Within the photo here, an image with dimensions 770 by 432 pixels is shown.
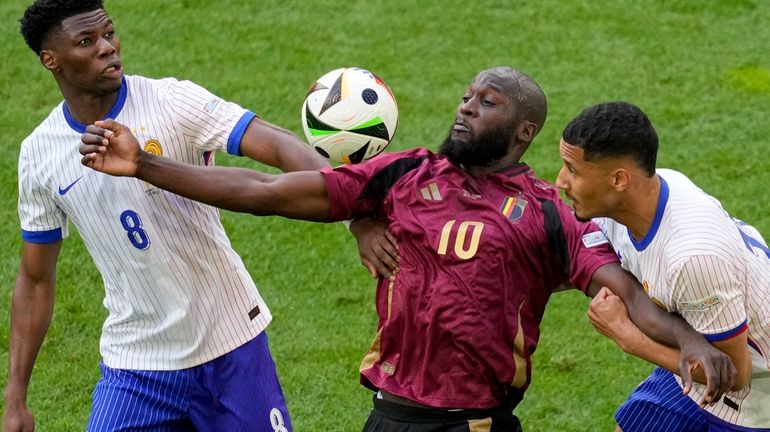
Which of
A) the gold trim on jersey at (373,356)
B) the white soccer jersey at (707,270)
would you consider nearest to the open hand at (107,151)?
the gold trim on jersey at (373,356)

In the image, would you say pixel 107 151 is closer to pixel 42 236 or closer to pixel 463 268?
pixel 42 236

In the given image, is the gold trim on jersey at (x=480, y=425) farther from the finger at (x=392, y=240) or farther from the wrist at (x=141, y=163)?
the wrist at (x=141, y=163)

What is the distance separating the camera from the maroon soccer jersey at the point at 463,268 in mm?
5617

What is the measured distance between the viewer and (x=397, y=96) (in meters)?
12.0

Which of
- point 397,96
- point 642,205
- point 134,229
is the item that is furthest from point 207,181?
point 397,96

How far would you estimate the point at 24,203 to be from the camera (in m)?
Result: 6.33

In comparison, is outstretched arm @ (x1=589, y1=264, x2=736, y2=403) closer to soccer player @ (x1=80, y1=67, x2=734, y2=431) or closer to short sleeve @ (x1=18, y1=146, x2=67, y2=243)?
soccer player @ (x1=80, y1=67, x2=734, y2=431)

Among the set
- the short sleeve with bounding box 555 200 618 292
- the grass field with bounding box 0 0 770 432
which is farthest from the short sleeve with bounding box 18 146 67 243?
the grass field with bounding box 0 0 770 432

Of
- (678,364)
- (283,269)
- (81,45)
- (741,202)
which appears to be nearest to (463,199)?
(678,364)

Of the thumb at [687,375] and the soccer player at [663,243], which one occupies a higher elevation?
the soccer player at [663,243]

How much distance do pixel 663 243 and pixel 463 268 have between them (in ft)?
2.55

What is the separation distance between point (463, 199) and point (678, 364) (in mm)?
1066

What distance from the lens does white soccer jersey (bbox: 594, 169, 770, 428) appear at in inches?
211

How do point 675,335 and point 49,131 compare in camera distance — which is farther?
point 49,131
